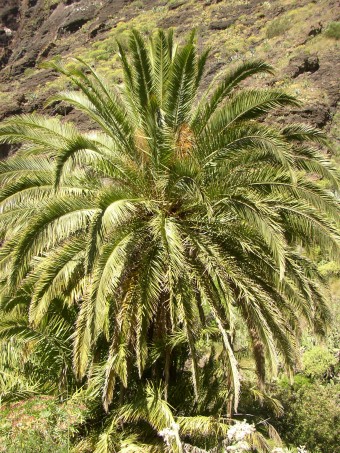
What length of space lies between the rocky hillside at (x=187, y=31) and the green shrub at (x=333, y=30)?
25 mm

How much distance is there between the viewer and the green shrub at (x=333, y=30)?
24172 millimetres

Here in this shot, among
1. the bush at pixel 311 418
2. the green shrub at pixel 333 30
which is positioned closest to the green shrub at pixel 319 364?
the bush at pixel 311 418

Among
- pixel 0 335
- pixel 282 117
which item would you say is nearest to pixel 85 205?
pixel 0 335

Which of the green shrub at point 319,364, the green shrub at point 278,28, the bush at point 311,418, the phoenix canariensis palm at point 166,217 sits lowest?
the bush at point 311,418

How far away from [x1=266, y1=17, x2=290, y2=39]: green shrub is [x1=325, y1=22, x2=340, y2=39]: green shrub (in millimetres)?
3683

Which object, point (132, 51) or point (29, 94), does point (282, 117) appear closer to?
point (132, 51)

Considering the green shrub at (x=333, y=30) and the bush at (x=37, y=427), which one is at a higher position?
the green shrub at (x=333, y=30)

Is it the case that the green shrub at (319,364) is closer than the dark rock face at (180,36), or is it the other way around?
the green shrub at (319,364)

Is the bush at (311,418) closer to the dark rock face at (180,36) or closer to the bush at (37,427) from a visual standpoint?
the bush at (37,427)

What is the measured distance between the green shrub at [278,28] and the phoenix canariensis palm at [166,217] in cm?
2423

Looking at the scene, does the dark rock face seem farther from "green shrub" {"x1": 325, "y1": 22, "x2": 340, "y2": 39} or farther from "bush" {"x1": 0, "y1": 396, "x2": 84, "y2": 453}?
"bush" {"x1": 0, "y1": 396, "x2": 84, "y2": 453}

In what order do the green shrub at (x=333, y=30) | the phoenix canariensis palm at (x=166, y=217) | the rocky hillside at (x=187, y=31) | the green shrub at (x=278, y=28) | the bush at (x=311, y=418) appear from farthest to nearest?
the green shrub at (x=278, y=28) < the green shrub at (x=333, y=30) < the rocky hillside at (x=187, y=31) < the bush at (x=311, y=418) < the phoenix canariensis palm at (x=166, y=217)

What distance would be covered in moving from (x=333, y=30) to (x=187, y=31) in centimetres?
1102

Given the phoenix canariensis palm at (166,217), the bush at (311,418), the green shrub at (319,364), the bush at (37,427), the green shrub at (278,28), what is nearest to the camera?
the bush at (37,427)
